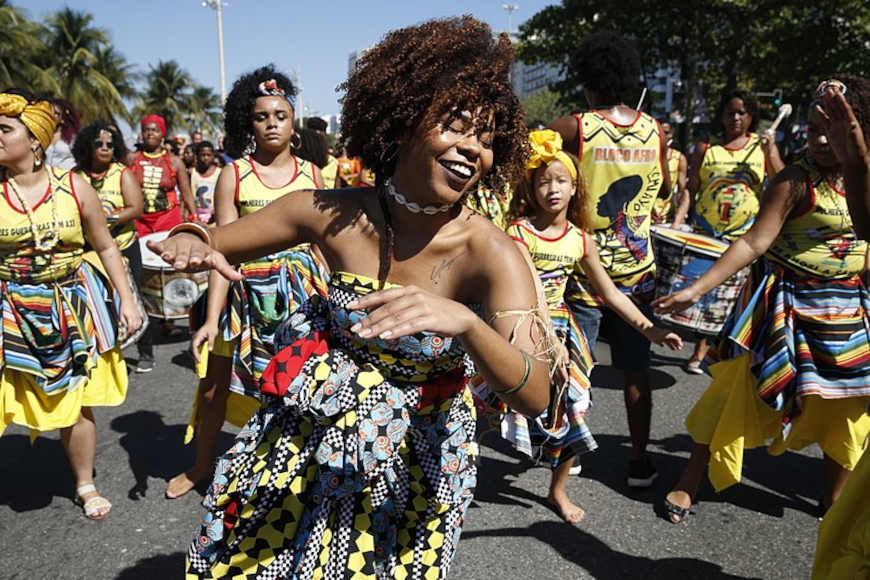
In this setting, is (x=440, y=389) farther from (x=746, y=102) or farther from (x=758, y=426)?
(x=746, y=102)

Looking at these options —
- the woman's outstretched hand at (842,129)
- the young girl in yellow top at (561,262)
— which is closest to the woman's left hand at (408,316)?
the woman's outstretched hand at (842,129)

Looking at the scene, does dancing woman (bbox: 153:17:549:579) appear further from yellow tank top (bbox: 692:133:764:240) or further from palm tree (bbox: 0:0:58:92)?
palm tree (bbox: 0:0:58:92)

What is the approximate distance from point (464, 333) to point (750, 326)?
2.42 meters

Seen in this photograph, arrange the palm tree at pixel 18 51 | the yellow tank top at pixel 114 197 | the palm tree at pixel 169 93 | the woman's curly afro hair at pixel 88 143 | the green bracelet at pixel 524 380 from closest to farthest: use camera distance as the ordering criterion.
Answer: the green bracelet at pixel 524 380 → the yellow tank top at pixel 114 197 → the woman's curly afro hair at pixel 88 143 → the palm tree at pixel 18 51 → the palm tree at pixel 169 93

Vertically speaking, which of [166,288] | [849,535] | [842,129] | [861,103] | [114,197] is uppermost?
[861,103]

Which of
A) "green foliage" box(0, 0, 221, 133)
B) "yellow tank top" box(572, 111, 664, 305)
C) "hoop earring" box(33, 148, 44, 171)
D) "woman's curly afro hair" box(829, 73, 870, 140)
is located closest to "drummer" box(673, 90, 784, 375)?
"yellow tank top" box(572, 111, 664, 305)

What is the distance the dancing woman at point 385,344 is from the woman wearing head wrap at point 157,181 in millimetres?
5893

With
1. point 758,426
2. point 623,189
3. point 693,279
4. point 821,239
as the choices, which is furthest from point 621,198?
point 758,426

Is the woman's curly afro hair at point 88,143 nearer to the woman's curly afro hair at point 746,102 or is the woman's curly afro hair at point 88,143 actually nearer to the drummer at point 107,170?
the drummer at point 107,170

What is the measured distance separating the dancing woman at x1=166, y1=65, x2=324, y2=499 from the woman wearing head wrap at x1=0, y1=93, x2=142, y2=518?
0.49 meters

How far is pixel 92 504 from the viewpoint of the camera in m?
3.56

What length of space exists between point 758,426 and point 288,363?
255 centimetres

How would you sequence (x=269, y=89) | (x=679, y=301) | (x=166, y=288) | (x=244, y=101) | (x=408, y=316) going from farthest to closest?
(x=166, y=288) < (x=244, y=101) < (x=269, y=89) < (x=679, y=301) < (x=408, y=316)

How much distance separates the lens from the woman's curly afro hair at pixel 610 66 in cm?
386
